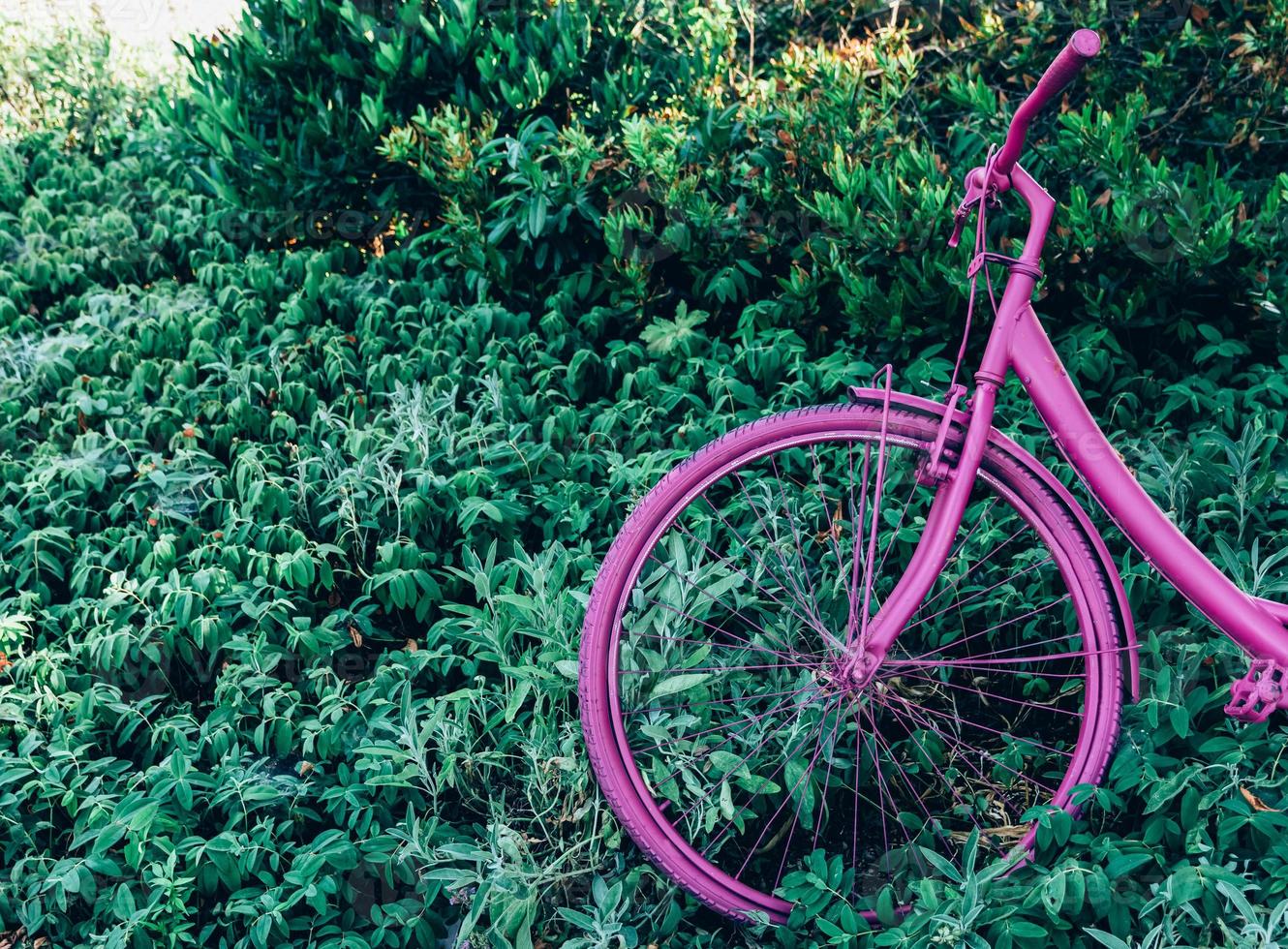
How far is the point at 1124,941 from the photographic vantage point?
1977 millimetres

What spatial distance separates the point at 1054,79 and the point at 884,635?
1.09 metres

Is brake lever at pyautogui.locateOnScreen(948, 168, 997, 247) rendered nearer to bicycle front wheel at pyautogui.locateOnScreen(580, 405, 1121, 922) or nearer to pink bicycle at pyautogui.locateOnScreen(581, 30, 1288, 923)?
pink bicycle at pyautogui.locateOnScreen(581, 30, 1288, 923)

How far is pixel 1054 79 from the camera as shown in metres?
1.88

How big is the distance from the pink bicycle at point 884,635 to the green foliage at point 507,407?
0.16 metres

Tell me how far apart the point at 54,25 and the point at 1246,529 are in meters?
7.65

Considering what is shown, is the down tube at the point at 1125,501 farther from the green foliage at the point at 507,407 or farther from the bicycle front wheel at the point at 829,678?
the green foliage at the point at 507,407

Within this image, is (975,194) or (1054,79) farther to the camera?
(975,194)

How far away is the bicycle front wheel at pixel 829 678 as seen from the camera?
219 centimetres

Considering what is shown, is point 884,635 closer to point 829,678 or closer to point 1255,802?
point 829,678

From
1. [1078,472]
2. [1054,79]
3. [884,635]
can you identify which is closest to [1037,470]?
[1078,472]

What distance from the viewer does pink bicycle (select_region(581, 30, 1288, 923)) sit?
2.13 metres

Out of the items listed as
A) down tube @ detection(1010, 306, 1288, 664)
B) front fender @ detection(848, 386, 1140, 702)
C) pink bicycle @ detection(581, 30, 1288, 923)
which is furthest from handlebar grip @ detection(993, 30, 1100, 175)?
front fender @ detection(848, 386, 1140, 702)

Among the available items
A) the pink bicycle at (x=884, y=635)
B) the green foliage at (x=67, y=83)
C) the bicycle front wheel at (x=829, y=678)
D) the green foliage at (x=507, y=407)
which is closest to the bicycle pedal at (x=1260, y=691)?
the pink bicycle at (x=884, y=635)

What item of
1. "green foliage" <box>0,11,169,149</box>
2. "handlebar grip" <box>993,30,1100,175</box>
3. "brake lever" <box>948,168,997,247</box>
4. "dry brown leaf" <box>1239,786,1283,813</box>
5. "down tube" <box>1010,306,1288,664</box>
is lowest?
"dry brown leaf" <box>1239,786,1283,813</box>
